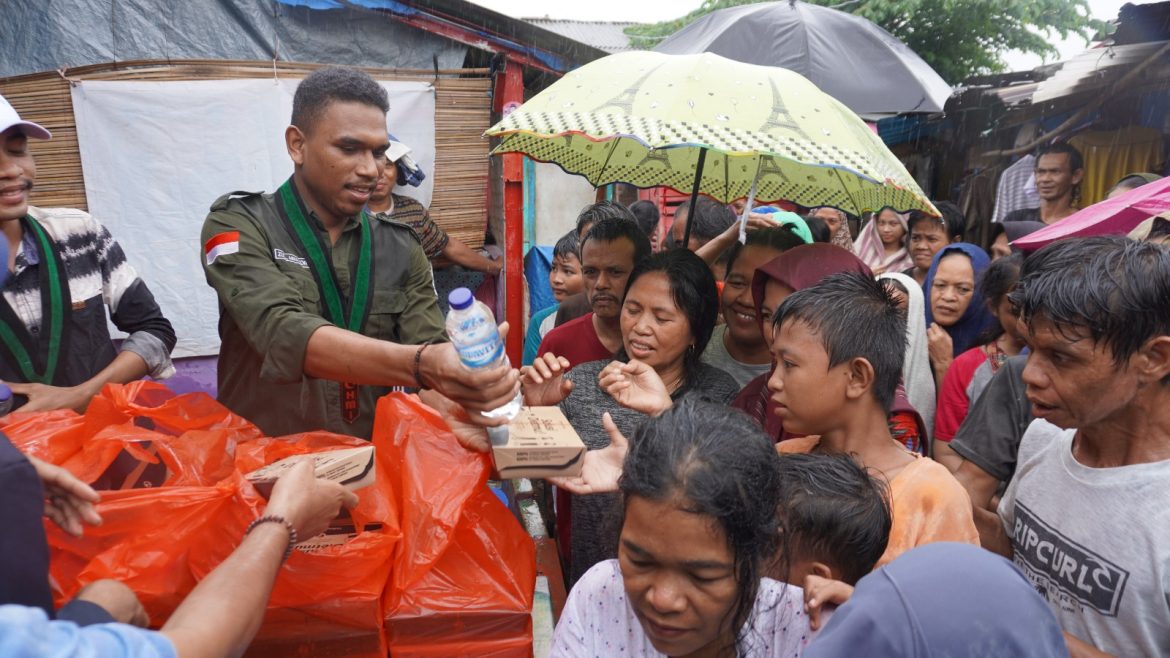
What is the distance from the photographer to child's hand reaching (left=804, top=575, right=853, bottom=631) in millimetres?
1557

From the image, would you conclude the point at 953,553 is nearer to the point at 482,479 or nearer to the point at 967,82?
the point at 482,479

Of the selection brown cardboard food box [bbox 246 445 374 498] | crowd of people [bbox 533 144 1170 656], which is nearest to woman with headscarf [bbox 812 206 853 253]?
crowd of people [bbox 533 144 1170 656]

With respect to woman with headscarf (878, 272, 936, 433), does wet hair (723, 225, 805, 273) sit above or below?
above

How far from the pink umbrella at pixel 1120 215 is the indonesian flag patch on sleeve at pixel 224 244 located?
289 cm

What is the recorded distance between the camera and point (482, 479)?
197 cm

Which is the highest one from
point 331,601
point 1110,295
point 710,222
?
point 1110,295

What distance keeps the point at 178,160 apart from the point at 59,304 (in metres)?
2.81

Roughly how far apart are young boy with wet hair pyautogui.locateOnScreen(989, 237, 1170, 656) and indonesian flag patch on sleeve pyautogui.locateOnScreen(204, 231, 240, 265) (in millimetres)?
2181

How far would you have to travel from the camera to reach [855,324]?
217 cm

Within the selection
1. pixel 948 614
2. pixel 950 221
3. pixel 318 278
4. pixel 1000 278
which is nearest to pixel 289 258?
pixel 318 278

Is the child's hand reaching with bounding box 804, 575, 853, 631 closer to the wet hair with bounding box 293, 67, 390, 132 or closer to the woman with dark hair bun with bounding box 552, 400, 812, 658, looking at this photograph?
the woman with dark hair bun with bounding box 552, 400, 812, 658

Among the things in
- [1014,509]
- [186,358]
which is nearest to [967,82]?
[1014,509]

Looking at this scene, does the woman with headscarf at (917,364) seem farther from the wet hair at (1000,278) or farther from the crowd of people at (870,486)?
the crowd of people at (870,486)

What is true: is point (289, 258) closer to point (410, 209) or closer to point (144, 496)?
point (144, 496)
